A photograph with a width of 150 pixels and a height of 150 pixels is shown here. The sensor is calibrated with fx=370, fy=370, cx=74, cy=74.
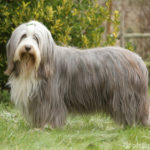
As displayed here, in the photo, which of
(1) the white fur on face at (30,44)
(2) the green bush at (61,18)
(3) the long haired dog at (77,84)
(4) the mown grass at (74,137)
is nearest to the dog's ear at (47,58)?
(3) the long haired dog at (77,84)

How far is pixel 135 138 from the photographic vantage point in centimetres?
475

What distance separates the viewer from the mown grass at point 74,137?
14.1 ft

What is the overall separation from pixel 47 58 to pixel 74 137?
112 cm

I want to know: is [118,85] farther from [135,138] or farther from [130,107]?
[135,138]

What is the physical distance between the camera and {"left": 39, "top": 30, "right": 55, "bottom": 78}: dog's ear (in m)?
4.96

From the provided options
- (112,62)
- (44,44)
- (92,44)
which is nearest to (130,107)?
(112,62)

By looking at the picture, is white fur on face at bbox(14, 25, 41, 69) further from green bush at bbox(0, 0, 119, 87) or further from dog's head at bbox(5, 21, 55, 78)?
green bush at bbox(0, 0, 119, 87)

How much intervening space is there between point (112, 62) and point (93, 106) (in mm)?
696

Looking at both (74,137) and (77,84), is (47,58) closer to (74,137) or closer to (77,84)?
(77,84)

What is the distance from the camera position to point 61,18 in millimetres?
7070

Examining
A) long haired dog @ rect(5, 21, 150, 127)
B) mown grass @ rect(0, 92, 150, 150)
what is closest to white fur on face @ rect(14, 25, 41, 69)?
long haired dog @ rect(5, 21, 150, 127)

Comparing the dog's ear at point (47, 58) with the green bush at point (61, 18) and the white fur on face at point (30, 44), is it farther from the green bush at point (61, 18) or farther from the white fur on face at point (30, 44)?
the green bush at point (61, 18)

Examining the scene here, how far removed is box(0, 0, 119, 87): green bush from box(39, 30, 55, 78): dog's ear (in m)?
1.76

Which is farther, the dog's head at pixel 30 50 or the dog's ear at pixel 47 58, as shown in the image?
the dog's ear at pixel 47 58
